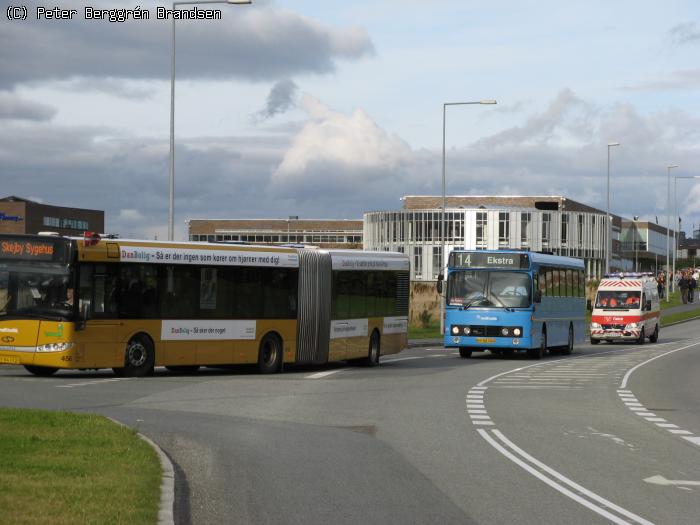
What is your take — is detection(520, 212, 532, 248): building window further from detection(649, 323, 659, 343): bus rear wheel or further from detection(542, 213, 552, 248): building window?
detection(649, 323, 659, 343): bus rear wheel

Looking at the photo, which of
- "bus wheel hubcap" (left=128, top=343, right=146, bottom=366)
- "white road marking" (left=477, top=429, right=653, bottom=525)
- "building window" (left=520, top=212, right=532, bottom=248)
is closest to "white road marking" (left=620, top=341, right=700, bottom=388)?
"bus wheel hubcap" (left=128, top=343, right=146, bottom=366)

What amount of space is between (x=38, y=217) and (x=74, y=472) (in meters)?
133

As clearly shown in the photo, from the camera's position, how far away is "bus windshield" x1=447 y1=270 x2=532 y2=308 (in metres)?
37.1

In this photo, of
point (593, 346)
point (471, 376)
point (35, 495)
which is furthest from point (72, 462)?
point (593, 346)

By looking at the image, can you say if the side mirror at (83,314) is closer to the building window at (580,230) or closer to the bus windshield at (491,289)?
the bus windshield at (491,289)

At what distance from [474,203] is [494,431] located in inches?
5032

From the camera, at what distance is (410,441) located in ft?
51.1

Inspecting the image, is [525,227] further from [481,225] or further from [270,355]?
[270,355]

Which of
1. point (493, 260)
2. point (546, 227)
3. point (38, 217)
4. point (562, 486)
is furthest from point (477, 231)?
point (562, 486)

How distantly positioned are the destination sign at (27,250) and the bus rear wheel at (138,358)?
2.43 meters

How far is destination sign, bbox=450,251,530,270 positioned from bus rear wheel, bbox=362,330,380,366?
16.7 feet

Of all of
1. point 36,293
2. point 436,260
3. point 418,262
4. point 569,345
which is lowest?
point 569,345

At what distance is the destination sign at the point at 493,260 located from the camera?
3728 centimetres

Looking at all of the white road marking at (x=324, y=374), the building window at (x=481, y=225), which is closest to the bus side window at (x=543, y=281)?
the white road marking at (x=324, y=374)
